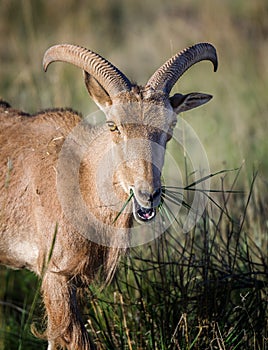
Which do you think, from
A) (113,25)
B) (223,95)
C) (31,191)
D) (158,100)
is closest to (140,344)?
(31,191)

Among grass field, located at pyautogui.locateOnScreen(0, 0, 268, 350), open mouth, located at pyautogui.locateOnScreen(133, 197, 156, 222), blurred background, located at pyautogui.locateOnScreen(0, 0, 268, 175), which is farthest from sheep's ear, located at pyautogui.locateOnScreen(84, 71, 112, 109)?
blurred background, located at pyautogui.locateOnScreen(0, 0, 268, 175)

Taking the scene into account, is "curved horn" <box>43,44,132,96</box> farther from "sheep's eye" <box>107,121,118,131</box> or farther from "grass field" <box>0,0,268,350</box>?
"grass field" <box>0,0,268,350</box>

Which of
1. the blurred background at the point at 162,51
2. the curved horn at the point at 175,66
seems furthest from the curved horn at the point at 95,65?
the blurred background at the point at 162,51

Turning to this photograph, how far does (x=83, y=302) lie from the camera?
6.05 metres

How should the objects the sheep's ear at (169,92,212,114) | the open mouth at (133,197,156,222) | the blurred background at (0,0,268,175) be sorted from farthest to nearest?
1. the blurred background at (0,0,268,175)
2. the sheep's ear at (169,92,212,114)
3. the open mouth at (133,197,156,222)

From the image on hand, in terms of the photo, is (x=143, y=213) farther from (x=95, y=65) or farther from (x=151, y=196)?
(x=95, y=65)

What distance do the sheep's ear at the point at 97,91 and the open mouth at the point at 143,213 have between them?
0.91m

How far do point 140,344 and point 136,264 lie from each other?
1.12 m

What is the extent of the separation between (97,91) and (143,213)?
3.58 ft

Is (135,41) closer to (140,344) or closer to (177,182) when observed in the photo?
(177,182)

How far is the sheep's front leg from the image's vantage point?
17.7ft

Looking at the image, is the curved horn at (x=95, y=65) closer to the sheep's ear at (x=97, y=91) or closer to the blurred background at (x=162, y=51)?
the sheep's ear at (x=97, y=91)

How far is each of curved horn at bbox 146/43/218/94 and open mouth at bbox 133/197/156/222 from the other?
912 mm

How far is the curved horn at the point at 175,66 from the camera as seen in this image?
531 cm
